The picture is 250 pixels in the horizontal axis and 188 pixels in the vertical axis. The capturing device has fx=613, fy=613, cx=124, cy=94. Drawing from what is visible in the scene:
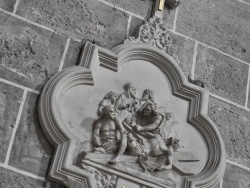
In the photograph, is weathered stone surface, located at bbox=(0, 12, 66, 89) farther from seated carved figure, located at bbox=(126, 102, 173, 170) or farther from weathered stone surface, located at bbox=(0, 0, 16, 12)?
seated carved figure, located at bbox=(126, 102, 173, 170)

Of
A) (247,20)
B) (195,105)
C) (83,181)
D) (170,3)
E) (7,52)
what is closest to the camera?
(83,181)

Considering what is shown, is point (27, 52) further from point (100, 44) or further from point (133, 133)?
point (133, 133)

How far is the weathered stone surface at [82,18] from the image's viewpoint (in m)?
3.82

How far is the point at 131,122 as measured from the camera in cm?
365

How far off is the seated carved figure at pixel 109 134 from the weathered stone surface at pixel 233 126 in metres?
0.73

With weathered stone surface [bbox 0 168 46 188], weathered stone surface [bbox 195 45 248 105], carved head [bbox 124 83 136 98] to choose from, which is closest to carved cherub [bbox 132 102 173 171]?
carved head [bbox 124 83 136 98]

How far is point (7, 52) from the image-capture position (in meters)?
3.60

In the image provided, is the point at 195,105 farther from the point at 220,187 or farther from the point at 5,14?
the point at 5,14

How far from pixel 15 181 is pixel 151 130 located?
0.87 m

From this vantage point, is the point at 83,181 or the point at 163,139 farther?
the point at 163,139

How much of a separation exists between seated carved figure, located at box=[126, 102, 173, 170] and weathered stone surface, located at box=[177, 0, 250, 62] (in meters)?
0.76

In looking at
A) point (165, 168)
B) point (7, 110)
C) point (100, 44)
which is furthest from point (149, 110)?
point (7, 110)

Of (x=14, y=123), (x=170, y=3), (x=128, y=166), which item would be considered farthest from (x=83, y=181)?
(x=170, y=3)

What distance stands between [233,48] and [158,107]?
2.89 ft
